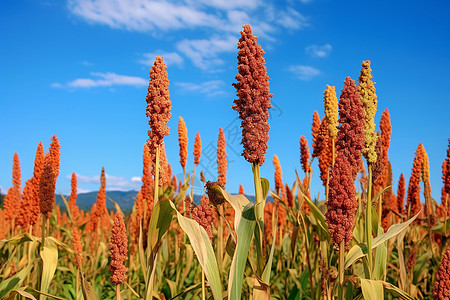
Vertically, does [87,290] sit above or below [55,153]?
below

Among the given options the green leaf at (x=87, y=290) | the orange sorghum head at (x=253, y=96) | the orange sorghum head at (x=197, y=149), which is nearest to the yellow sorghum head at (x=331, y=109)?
the orange sorghum head at (x=253, y=96)

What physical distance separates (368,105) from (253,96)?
1.24 m

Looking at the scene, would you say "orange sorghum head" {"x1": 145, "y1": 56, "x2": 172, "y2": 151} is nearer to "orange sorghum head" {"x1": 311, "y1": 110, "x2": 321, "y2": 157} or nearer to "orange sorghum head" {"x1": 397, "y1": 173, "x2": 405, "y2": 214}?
"orange sorghum head" {"x1": 311, "y1": 110, "x2": 321, "y2": 157}

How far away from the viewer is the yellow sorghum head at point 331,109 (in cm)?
469

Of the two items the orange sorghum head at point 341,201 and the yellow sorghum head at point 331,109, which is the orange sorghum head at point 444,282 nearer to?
the orange sorghum head at point 341,201

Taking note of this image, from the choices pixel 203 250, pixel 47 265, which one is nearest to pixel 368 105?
pixel 203 250

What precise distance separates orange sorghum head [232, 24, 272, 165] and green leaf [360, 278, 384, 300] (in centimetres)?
113

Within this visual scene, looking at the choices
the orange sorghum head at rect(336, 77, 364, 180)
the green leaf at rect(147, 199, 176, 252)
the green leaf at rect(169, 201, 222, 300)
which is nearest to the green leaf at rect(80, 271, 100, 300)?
the green leaf at rect(147, 199, 176, 252)

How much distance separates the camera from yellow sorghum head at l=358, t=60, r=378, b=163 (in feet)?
10.5

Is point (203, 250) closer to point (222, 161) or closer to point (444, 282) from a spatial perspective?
point (444, 282)

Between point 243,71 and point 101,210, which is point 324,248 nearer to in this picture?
point 243,71

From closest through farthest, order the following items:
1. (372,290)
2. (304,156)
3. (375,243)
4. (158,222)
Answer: (158,222)
(372,290)
(375,243)
(304,156)

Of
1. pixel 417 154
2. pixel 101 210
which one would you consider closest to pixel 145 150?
pixel 101 210

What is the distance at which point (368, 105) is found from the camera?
322 cm
